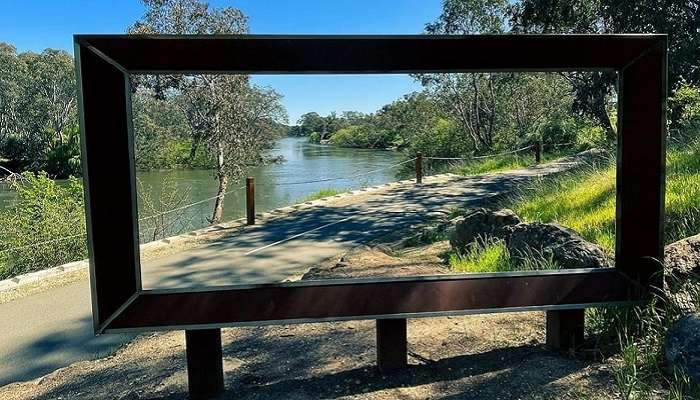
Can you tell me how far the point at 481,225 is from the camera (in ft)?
15.2

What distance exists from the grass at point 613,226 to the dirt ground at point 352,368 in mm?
137

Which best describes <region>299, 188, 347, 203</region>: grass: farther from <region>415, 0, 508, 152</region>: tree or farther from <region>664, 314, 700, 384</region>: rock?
<region>664, 314, 700, 384</region>: rock

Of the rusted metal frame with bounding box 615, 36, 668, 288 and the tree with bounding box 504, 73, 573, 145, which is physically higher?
the tree with bounding box 504, 73, 573, 145

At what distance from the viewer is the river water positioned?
308 cm

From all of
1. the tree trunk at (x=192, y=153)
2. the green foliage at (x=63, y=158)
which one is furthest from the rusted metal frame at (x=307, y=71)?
the green foliage at (x=63, y=158)

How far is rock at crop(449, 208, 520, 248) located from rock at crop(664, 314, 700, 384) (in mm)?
2190

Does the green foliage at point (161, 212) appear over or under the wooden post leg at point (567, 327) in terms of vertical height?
over

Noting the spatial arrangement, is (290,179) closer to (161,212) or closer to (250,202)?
(250,202)

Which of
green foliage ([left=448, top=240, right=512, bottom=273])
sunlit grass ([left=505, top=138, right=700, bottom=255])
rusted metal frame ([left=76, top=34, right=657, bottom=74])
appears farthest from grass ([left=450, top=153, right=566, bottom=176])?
rusted metal frame ([left=76, top=34, right=657, bottom=74])

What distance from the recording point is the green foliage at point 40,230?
24.2 ft

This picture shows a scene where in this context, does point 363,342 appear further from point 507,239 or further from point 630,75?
point 630,75

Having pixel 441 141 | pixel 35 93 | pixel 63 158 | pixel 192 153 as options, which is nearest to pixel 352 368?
pixel 441 141

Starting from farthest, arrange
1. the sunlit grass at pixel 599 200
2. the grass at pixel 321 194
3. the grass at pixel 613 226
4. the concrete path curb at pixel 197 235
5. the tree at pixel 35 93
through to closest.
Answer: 1. the tree at pixel 35 93
2. the grass at pixel 321 194
3. the concrete path curb at pixel 197 235
4. the sunlit grass at pixel 599 200
5. the grass at pixel 613 226

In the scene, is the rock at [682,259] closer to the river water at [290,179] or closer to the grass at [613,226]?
the grass at [613,226]
